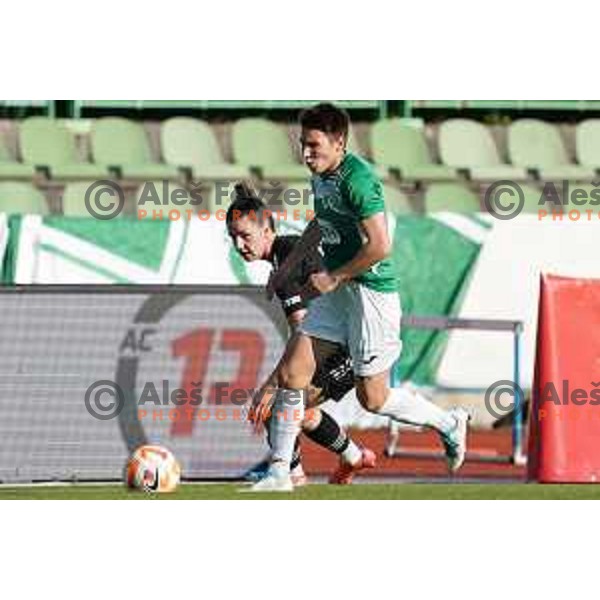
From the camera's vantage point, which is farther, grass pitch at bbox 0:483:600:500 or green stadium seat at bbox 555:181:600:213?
green stadium seat at bbox 555:181:600:213

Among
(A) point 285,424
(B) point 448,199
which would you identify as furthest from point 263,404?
(B) point 448,199

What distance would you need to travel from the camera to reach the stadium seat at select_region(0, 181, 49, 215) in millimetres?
19609

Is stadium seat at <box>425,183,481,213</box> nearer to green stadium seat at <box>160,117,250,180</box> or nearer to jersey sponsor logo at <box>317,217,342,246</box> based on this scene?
green stadium seat at <box>160,117,250,180</box>

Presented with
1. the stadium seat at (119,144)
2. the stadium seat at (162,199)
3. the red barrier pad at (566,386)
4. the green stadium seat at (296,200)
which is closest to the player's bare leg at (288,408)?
the red barrier pad at (566,386)

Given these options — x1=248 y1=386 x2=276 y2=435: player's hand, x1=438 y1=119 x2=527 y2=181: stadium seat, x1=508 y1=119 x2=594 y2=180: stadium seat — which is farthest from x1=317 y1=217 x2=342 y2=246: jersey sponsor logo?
x1=508 y1=119 x2=594 y2=180: stadium seat

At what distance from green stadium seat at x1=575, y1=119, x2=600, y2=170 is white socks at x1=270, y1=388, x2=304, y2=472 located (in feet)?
36.1

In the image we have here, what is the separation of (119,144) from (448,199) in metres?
3.32

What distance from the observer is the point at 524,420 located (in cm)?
1750

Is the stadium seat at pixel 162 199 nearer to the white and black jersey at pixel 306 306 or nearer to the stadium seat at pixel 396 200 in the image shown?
the stadium seat at pixel 396 200

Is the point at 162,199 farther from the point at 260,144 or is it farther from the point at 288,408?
the point at 288,408

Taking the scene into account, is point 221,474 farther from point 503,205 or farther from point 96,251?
point 503,205

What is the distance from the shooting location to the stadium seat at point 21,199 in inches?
772

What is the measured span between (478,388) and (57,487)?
23.0 feet
